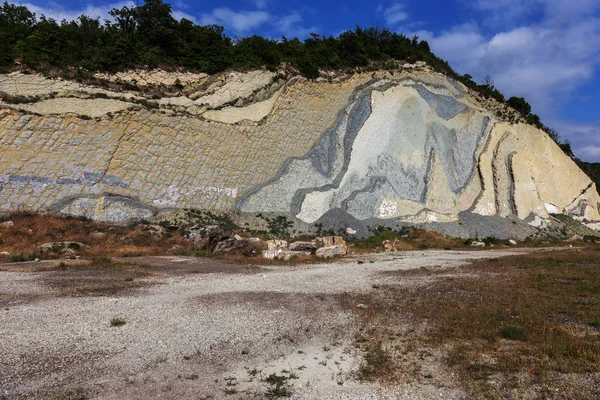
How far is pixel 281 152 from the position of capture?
26.3m

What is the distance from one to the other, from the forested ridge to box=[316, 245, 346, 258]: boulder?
665 inches

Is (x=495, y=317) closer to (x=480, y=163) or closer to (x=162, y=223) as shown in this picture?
(x=162, y=223)

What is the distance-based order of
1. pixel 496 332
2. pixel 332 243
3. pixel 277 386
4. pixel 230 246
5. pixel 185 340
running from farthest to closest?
pixel 332 243, pixel 230 246, pixel 496 332, pixel 185 340, pixel 277 386

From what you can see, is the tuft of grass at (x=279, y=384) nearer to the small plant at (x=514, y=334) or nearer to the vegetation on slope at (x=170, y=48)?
the small plant at (x=514, y=334)

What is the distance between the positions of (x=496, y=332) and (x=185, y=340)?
17.2ft

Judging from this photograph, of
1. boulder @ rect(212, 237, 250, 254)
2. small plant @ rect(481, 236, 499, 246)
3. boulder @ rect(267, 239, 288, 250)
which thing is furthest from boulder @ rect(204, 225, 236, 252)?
small plant @ rect(481, 236, 499, 246)

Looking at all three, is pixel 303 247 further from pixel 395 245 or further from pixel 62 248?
pixel 62 248

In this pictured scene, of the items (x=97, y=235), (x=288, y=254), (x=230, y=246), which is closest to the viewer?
(x=288, y=254)

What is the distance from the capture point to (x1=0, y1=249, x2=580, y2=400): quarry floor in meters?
4.58

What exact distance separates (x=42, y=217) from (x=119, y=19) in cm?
2054

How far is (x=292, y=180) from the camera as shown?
82.7ft

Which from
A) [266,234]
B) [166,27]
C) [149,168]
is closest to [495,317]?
[266,234]

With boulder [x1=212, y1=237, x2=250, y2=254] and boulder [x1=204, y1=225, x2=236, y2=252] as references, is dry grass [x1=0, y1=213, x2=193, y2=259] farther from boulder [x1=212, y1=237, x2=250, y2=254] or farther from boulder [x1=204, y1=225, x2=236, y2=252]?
boulder [x1=212, y1=237, x2=250, y2=254]

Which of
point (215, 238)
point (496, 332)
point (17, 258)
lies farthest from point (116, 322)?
point (215, 238)
